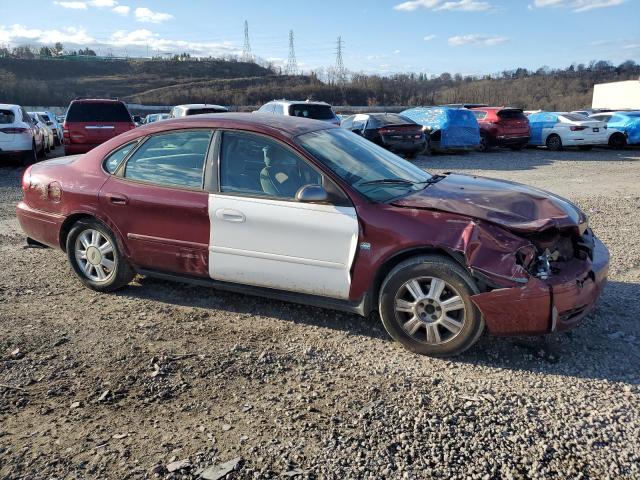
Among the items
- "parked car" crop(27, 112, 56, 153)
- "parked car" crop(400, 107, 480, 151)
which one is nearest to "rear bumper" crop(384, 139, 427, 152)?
"parked car" crop(400, 107, 480, 151)

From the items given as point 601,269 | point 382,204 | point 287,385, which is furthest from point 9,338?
point 601,269

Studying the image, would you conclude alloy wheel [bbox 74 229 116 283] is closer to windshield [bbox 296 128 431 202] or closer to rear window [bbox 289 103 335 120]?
windshield [bbox 296 128 431 202]

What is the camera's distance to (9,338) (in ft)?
Result: 13.1

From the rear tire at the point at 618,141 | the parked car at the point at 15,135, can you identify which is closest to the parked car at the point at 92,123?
the parked car at the point at 15,135

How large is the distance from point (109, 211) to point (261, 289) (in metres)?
1.53

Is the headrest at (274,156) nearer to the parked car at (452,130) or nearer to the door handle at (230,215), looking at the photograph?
the door handle at (230,215)

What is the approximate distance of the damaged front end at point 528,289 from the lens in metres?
3.39

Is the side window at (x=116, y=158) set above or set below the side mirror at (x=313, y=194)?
above

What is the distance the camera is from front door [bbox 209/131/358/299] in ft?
12.7

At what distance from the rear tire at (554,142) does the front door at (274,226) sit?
59.0ft

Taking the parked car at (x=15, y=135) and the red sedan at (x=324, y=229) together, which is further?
the parked car at (x=15, y=135)

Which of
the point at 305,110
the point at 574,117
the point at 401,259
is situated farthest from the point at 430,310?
the point at 574,117

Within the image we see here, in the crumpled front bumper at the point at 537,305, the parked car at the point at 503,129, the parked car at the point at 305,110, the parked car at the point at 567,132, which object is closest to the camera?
the crumpled front bumper at the point at 537,305

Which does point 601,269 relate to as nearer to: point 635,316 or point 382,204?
point 635,316
